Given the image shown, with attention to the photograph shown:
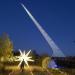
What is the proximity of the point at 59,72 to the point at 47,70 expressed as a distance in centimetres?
234

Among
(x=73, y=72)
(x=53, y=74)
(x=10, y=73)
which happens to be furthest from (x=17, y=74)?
(x=73, y=72)

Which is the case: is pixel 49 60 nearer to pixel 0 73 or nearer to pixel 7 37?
pixel 0 73

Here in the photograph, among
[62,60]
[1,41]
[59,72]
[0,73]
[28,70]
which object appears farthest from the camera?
[1,41]

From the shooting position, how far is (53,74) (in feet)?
160

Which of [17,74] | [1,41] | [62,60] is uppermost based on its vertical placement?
[1,41]

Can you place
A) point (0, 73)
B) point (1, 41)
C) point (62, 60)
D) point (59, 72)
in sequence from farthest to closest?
point (1, 41) < point (62, 60) < point (59, 72) < point (0, 73)

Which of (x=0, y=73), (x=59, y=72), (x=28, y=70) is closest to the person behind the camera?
(x=0, y=73)

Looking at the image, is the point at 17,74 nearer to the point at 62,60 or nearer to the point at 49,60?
the point at 49,60

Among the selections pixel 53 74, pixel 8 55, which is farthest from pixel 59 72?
pixel 8 55

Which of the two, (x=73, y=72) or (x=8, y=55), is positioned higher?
(x=8, y=55)

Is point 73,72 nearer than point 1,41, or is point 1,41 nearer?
point 73,72

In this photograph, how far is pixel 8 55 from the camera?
277 ft

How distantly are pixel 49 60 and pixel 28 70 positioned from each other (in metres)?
4.12

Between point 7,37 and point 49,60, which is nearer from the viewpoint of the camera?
point 49,60
